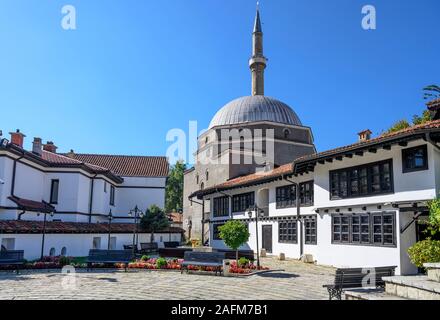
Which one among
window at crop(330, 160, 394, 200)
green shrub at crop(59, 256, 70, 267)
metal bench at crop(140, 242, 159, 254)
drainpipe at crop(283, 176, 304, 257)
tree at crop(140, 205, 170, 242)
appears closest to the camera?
window at crop(330, 160, 394, 200)

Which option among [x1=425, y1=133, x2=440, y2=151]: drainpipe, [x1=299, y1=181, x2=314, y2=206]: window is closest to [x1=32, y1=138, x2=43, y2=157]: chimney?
[x1=299, y1=181, x2=314, y2=206]: window

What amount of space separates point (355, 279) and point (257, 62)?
39.1 metres

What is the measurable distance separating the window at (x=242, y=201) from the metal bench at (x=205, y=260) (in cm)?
1305

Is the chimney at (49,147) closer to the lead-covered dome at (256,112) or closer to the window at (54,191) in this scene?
the window at (54,191)

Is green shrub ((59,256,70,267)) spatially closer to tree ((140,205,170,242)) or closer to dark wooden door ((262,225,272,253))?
tree ((140,205,170,242))

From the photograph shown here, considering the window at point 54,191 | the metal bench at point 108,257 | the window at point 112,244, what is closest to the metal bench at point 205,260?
the metal bench at point 108,257

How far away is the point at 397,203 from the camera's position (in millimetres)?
14250

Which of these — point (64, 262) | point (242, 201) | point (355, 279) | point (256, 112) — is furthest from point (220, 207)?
point (355, 279)

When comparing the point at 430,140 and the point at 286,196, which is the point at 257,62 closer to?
the point at 286,196

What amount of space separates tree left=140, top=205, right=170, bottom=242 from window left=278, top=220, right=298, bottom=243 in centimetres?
1027

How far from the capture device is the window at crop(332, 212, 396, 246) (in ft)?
49.2

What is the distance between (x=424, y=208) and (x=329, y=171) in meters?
5.82

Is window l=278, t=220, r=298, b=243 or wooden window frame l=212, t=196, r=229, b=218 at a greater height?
wooden window frame l=212, t=196, r=229, b=218
